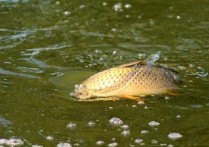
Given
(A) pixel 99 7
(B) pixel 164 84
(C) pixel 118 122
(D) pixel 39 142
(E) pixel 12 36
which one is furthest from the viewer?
(A) pixel 99 7

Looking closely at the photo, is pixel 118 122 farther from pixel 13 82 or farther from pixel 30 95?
pixel 13 82

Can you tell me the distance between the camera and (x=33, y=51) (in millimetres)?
6684

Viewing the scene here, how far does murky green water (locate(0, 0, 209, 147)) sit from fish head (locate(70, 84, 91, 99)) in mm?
78

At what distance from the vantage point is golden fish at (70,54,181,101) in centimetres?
512

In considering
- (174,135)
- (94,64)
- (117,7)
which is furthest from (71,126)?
(117,7)

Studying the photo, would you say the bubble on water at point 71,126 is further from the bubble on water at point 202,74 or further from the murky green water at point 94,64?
the bubble on water at point 202,74

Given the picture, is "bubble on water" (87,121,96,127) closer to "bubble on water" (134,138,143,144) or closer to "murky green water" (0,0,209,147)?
"murky green water" (0,0,209,147)

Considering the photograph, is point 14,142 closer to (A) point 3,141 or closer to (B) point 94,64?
(A) point 3,141

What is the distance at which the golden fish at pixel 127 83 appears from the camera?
5.12m

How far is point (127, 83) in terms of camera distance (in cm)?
512

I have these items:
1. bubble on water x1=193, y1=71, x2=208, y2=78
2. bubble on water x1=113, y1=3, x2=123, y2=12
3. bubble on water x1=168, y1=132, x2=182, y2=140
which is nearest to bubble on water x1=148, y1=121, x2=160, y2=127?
bubble on water x1=168, y1=132, x2=182, y2=140

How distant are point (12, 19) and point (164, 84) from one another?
3395 mm

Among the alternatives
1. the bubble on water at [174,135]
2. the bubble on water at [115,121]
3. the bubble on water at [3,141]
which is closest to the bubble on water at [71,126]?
the bubble on water at [115,121]

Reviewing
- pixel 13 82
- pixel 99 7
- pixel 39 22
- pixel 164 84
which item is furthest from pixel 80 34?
pixel 164 84
